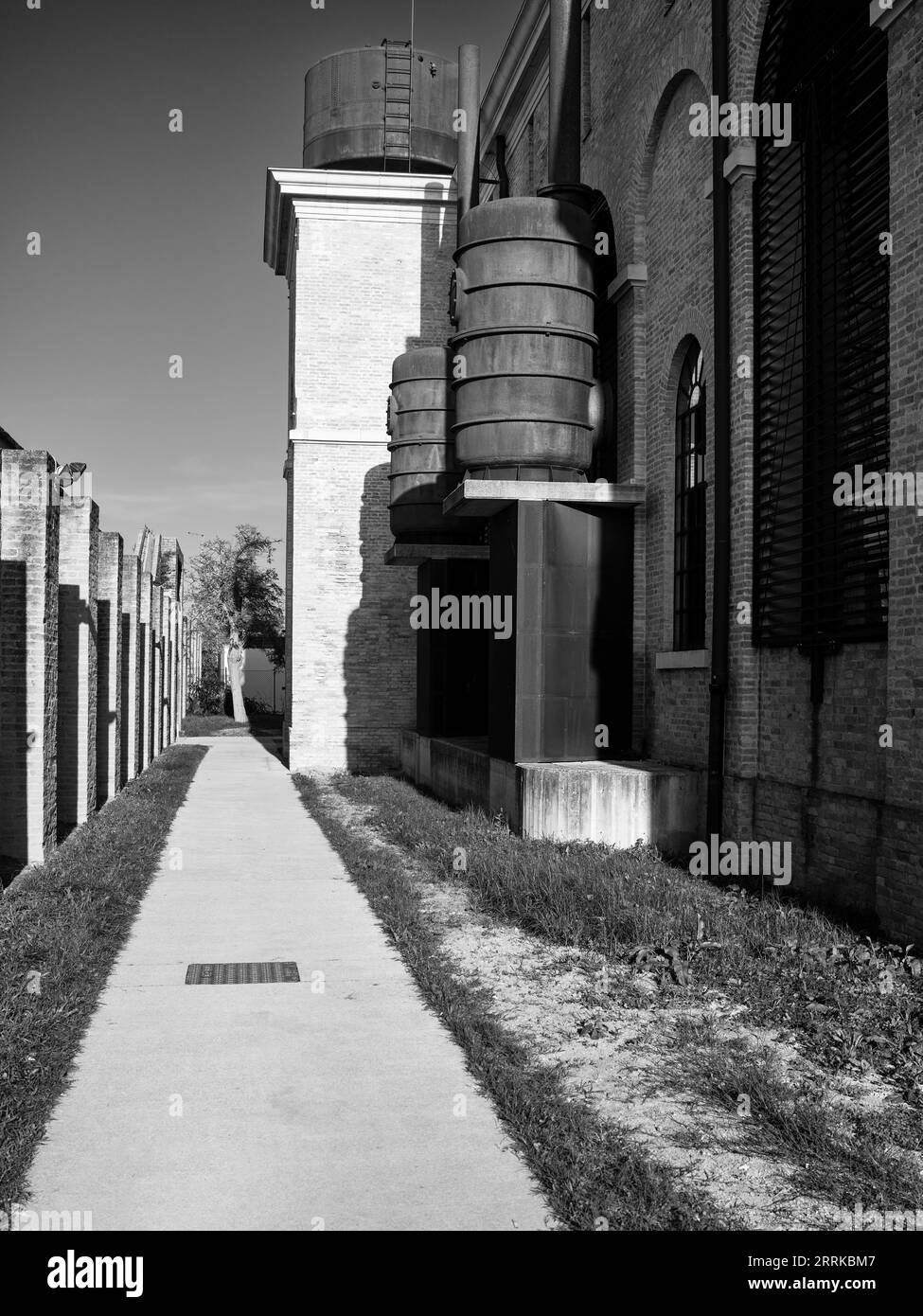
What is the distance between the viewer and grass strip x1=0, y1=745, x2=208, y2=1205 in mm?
4432

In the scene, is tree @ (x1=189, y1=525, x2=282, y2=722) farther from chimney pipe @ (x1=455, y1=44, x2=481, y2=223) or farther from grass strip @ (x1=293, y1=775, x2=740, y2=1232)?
grass strip @ (x1=293, y1=775, x2=740, y2=1232)

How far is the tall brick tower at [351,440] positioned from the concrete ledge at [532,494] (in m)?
8.88

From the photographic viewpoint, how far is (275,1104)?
15.3ft

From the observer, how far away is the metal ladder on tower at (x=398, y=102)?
22797 millimetres

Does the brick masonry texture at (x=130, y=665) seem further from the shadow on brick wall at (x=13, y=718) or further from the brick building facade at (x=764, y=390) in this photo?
the brick building facade at (x=764, y=390)

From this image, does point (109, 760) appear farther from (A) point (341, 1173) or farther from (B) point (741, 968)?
(A) point (341, 1173)

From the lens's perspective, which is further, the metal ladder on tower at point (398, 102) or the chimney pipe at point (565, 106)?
the metal ladder on tower at point (398, 102)

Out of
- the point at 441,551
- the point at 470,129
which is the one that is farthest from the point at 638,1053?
the point at 470,129

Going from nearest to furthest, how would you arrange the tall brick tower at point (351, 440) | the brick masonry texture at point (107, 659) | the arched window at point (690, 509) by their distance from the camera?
the arched window at point (690, 509) → the brick masonry texture at point (107, 659) → the tall brick tower at point (351, 440)

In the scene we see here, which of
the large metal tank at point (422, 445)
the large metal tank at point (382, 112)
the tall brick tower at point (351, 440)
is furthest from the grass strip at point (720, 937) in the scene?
the large metal tank at point (382, 112)

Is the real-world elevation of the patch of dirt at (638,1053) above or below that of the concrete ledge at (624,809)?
below

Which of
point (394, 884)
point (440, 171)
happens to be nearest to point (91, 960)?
point (394, 884)

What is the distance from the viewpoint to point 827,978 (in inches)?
241

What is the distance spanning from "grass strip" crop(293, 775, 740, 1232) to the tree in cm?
3009
